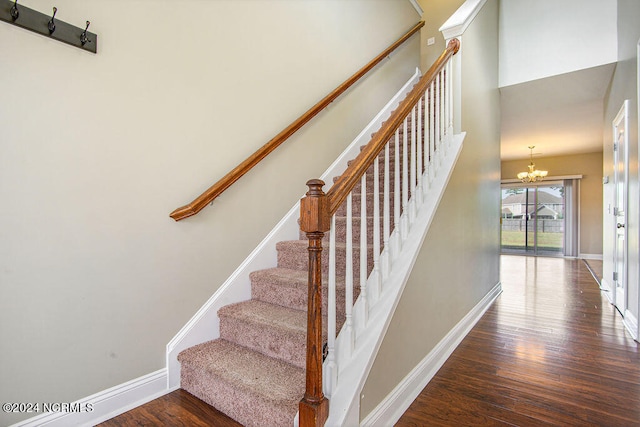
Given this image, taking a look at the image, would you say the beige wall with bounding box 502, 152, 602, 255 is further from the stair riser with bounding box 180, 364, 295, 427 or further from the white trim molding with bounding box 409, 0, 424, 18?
the stair riser with bounding box 180, 364, 295, 427

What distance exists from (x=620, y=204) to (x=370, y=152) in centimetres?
339

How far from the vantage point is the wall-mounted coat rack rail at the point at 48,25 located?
1.25 m

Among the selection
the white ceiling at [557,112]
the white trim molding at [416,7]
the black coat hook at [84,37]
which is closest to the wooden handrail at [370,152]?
the black coat hook at [84,37]

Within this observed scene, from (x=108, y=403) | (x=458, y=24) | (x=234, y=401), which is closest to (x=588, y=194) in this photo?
(x=458, y=24)

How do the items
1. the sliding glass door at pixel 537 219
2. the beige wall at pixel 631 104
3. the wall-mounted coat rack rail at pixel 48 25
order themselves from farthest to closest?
the sliding glass door at pixel 537 219, the beige wall at pixel 631 104, the wall-mounted coat rack rail at pixel 48 25

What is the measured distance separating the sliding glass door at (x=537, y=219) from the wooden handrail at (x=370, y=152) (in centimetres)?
830

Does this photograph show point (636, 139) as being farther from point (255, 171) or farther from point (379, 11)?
point (255, 171)

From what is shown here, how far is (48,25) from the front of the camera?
134 centimetres

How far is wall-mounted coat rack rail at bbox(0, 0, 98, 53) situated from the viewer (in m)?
1.25

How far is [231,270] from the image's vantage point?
2.07 m

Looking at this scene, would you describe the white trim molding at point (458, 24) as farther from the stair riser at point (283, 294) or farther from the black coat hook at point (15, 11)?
the black coat hook at point (15, 11)

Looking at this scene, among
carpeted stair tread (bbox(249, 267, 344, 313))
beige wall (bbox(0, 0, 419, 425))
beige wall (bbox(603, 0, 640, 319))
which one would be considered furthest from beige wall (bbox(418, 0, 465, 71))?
carpeted stair tread (bbox(249, 267, 344, 313))

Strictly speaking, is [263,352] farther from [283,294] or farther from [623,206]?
[623,206]

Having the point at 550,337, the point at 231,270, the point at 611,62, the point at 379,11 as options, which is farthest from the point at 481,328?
the point at 379,11
